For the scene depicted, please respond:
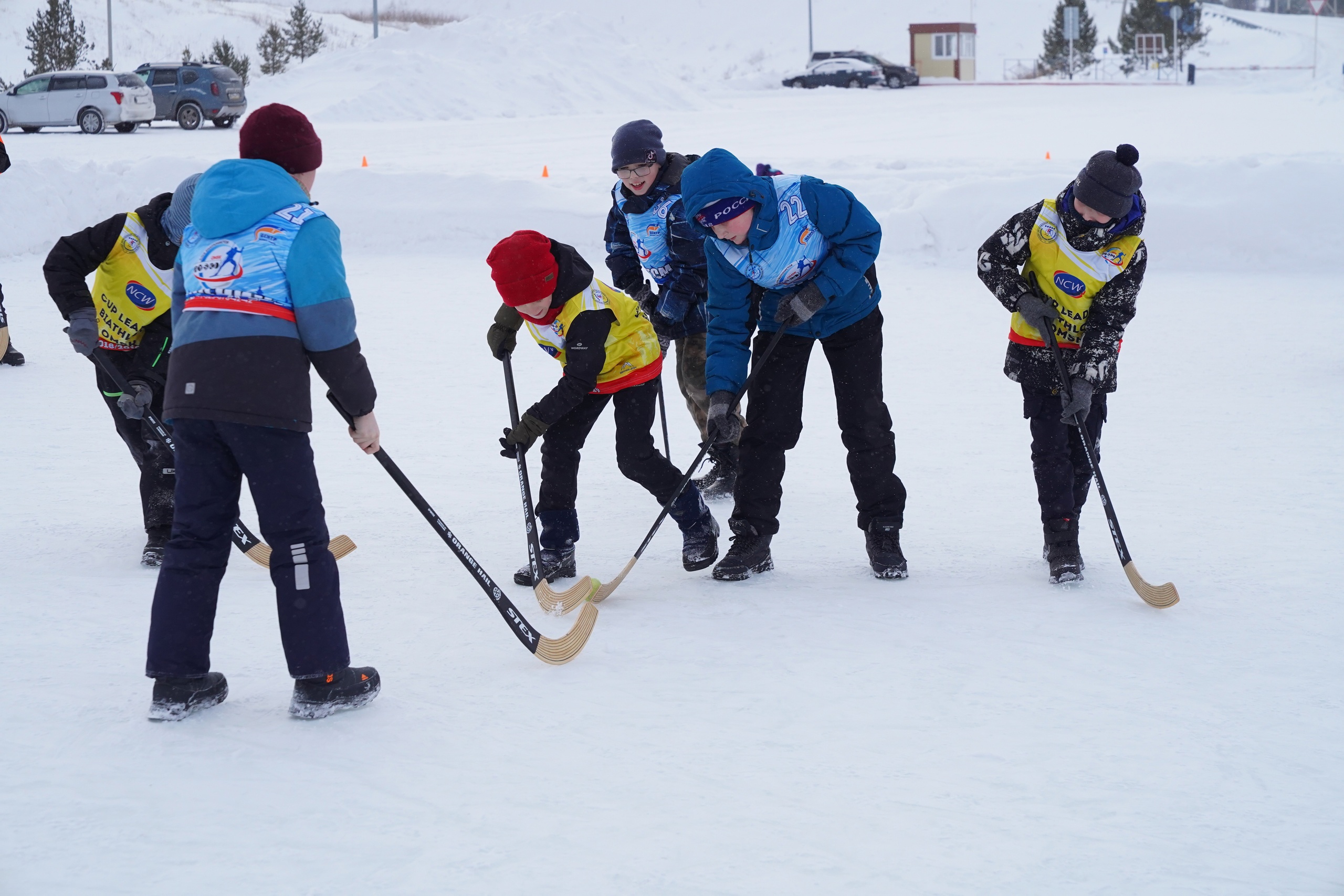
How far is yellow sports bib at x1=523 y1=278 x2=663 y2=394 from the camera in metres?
3.53

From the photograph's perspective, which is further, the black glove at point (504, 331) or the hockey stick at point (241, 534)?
the hockey stick at point (241, 534)

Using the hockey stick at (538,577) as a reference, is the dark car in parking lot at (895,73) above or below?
above

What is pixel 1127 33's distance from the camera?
1604 inches

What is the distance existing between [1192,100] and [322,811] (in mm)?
26292

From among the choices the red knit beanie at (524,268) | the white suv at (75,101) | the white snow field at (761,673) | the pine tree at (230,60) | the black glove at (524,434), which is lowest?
the white snow field at (761,673)

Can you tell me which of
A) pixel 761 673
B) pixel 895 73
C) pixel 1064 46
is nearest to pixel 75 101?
pixel 761 673

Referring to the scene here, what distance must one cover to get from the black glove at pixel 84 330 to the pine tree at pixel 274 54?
34.6 m

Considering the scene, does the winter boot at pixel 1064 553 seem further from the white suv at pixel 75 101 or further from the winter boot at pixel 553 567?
the white suv at pixel 75 101

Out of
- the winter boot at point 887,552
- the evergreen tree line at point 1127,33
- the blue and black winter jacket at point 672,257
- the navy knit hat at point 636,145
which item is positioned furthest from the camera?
the evergreen tree line at point 1127,33

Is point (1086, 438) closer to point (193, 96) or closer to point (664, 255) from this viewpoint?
point (664, 255)

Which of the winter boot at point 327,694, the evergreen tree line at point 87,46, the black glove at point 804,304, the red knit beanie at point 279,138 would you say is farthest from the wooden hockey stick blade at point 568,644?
the evergreen tree line at point 87,46

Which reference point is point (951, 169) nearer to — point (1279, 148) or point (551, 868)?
point (1279, 148)

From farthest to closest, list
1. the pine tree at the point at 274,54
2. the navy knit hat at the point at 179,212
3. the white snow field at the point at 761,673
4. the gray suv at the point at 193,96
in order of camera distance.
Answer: the pine tree at the point at 274,54, the gray suv at the point at 193,96, the navy knit hat at the point at 179,212, the white snow field at the point at 761,673

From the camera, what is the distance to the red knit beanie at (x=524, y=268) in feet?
10.9
